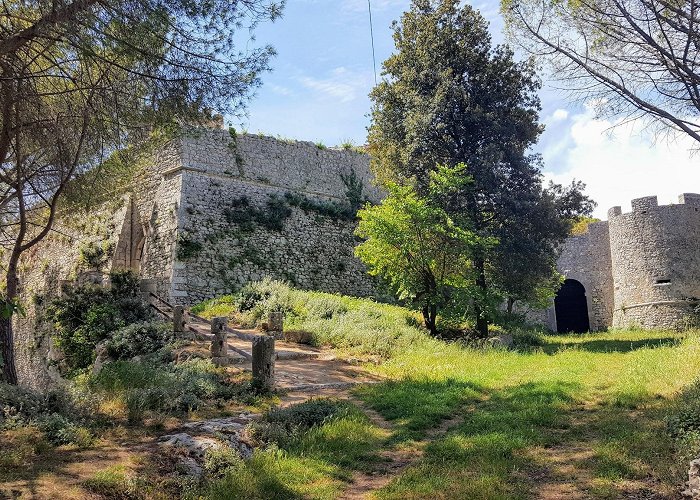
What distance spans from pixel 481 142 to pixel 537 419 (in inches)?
423

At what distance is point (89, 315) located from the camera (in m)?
13.8

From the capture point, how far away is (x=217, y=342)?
34.0 feet

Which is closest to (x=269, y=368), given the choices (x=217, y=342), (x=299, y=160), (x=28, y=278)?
(x=217, y=342)

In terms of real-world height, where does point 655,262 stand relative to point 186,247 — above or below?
below

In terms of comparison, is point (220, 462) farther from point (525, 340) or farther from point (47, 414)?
point (525, 340)

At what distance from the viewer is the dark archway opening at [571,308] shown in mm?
25938

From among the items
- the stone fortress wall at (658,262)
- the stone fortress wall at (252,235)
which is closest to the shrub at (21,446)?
the stone fortress wall at (252,235)

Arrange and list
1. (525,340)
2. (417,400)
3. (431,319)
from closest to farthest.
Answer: (417,400), (431,319), (525,340)

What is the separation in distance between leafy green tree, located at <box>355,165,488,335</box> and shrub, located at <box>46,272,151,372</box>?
21.2 feet

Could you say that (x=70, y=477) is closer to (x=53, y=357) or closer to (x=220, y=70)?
(x=220, y=70)

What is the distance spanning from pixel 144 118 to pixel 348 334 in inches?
294

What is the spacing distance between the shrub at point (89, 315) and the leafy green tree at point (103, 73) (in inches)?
164

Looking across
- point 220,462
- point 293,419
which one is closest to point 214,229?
point 293,419

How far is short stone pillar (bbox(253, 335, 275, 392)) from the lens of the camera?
867 cm
